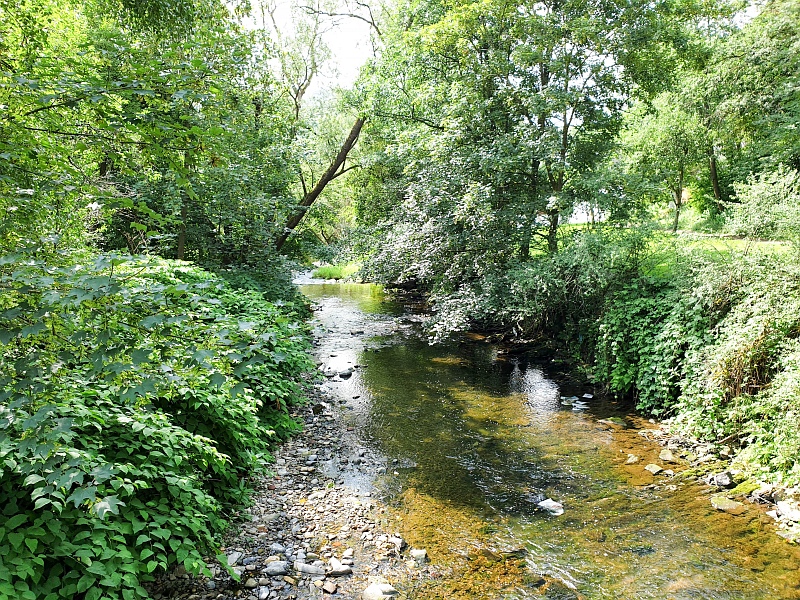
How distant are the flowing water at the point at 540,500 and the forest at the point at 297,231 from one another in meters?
1.16

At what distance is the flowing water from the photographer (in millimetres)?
4559

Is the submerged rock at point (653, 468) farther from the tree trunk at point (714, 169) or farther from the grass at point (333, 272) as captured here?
the grass at point (333, 272)

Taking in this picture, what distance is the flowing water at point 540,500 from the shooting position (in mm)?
4559

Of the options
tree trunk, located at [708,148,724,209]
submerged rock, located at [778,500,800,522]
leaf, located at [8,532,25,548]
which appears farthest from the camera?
tree trunk, located at [708,148,724,209]

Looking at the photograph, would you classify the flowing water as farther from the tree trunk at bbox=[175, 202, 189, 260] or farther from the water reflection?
the tree trunk at bbox=[175, 202, 189, 260]

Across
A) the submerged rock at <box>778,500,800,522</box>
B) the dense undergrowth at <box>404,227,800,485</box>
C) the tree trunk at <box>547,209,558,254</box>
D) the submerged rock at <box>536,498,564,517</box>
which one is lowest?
the submerged rock at <box>536,498,564,517</box>

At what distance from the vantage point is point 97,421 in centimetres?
360

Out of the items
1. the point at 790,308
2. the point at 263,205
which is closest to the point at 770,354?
the point at 790,308

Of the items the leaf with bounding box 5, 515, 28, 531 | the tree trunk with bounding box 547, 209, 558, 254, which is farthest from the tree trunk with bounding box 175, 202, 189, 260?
the tree trunk with bounding box 547, 209, 558, 254

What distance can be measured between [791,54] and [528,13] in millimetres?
10033

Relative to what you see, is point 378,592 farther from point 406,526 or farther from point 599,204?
point 599,204

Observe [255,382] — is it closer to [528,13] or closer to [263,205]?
[263,205]

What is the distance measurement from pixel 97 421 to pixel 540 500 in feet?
16.7

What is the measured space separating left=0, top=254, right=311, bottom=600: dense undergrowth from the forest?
3cm
